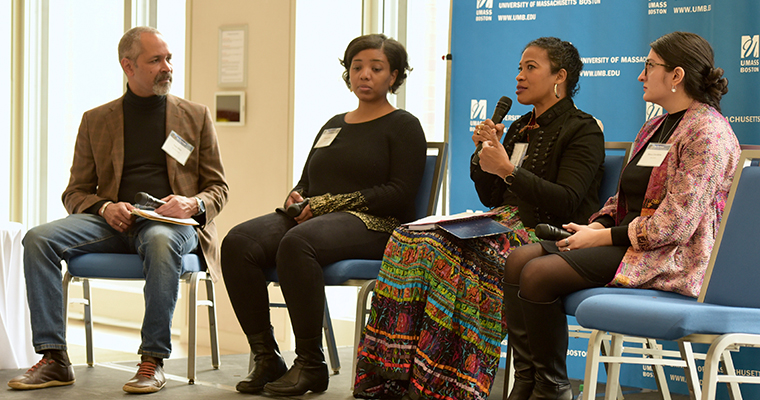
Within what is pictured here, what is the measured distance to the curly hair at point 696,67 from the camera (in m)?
2.17

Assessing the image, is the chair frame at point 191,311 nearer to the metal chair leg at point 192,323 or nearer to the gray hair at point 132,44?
the metal chair leg at point 192,323

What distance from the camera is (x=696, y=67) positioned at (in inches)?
85.5

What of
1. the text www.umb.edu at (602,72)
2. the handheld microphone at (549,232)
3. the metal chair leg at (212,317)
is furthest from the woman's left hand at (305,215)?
the text www.umb.edu at (602,72)

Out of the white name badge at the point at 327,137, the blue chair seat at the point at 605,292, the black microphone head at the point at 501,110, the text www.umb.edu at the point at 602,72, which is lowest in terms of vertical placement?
the blue chair seat at the point at 605,292

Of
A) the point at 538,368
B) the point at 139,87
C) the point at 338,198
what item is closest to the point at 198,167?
the point at 139,87

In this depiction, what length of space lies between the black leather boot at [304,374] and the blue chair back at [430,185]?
618 millimetres

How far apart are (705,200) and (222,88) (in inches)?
112

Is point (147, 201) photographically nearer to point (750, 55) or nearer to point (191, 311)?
point (191, 311)

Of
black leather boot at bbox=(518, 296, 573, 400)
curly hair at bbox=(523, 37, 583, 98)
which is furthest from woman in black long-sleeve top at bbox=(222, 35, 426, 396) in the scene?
black leather boot at bbox=(518, 296, 573, 400)

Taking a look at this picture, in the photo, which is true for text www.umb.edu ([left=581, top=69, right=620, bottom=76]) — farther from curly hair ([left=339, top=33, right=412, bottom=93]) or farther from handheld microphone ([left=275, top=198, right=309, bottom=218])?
handheld microphone ([left=275, top=198, right=309, bottom=218])

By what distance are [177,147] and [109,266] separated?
1.81ft

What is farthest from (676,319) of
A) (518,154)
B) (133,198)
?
(133,198)

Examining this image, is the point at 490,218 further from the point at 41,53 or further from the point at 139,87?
the point at 41,53

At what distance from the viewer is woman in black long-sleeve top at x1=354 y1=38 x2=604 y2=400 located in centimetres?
238
